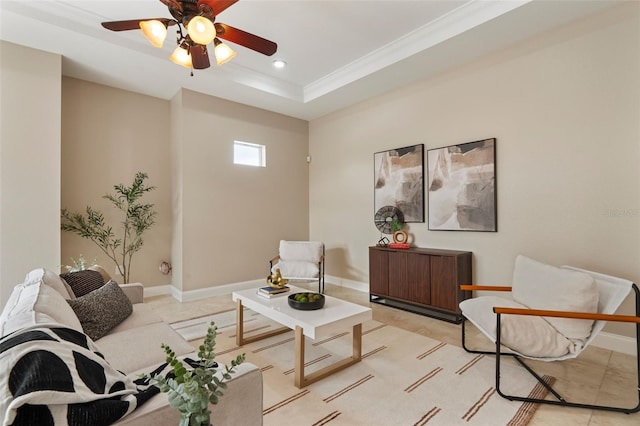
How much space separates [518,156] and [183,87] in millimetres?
4269

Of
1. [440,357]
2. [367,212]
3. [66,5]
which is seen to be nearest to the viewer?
[440,357]

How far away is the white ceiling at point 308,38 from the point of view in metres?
2.79

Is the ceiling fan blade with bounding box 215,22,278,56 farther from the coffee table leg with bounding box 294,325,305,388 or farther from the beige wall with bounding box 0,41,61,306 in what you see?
the beige wall with bounding box 0,41,61,306

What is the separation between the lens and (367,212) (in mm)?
4688

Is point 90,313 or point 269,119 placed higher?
point 269,119

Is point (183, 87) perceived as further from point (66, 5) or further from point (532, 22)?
point (532, 22)

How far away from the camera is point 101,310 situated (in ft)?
6.44

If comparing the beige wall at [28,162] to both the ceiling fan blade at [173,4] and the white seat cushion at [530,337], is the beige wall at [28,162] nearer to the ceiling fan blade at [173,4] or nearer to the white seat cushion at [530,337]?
the ceiling fan blade at [173,4]

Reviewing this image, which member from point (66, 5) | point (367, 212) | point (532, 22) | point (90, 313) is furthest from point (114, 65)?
point (532, 22)

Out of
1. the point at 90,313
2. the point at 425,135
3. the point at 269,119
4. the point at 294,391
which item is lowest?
the point at 294,391

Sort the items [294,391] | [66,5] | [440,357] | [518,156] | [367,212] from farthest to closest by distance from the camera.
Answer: [367,212]
[518,156]
[66,5]
[440,357]
[294,391]

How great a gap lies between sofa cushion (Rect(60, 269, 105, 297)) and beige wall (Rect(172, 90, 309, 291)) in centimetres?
188

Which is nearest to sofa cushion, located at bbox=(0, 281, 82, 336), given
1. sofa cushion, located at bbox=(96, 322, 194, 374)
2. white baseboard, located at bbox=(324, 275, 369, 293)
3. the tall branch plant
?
sofa cushion, located at bbox=(96, 322, 194, 374)

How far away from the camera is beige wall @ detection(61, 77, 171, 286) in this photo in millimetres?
3881
